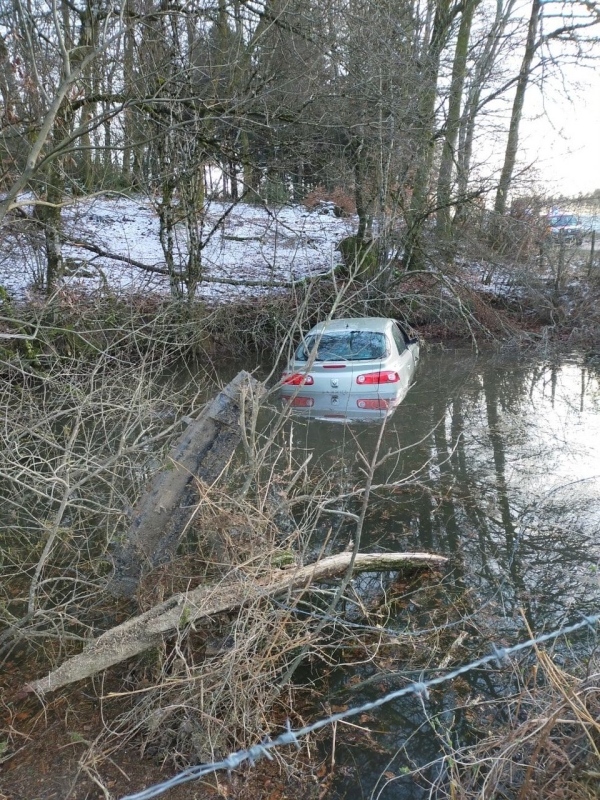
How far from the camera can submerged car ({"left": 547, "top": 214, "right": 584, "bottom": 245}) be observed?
55.2ft

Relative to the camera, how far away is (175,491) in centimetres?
418

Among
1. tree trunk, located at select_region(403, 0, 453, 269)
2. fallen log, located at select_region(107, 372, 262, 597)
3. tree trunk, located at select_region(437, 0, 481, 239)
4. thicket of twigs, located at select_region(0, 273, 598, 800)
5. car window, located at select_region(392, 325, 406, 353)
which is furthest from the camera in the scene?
tree trunk, located at select_region(437, 0, 481, 239)

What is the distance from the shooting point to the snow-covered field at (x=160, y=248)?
468 inches

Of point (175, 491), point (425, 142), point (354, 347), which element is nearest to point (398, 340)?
point (354, 347)

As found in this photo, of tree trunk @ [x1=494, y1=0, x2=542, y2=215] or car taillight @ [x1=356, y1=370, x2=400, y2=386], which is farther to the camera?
tree trunk @ [x1=494, y1=0, x2=542, y2=215]

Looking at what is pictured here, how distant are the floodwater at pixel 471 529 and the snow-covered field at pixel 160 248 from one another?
4532 millimetres

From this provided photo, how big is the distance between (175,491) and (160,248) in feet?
49.1

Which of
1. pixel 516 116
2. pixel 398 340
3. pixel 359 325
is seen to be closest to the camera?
pixel 359 325

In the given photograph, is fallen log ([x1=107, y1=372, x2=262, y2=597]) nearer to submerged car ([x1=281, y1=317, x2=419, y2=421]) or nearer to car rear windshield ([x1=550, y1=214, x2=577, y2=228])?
submerged car ([x1=281, y1=317, x2=419, y2=421])

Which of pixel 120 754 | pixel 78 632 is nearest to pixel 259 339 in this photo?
pixel 78 632

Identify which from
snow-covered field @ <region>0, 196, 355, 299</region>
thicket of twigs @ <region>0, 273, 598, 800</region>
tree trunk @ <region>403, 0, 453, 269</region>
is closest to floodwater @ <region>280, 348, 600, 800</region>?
thicket of twigs @ <region>0, 273, 598, 800</region>

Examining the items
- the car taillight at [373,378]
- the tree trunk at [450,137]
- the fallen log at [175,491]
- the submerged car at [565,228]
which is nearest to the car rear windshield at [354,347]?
the car taillight at [373,378]

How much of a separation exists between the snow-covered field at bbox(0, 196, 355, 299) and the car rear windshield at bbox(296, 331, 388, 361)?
3163mm

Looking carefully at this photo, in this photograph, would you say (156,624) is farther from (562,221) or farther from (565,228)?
(565,228)
